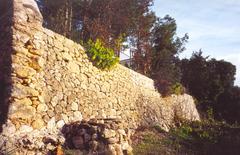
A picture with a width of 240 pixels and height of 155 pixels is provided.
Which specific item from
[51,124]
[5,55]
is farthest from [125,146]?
[5,55]

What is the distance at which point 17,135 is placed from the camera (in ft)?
27.2

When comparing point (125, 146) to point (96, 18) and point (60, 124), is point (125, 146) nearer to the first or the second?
point (60, 124)

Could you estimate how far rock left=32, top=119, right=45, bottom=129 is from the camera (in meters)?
8.90

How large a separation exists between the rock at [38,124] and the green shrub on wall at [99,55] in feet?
10.8

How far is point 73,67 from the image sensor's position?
1088cm

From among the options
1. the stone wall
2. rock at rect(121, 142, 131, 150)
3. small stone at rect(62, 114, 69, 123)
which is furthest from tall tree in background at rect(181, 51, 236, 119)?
small stone at rect(62, 114, 69, 123)

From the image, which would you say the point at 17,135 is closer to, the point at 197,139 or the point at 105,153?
the point at 105,153

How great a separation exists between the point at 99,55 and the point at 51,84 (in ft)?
8.42

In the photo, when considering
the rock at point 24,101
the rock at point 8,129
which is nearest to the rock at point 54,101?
the rock at point 24,101

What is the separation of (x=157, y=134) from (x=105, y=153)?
15.8 feet

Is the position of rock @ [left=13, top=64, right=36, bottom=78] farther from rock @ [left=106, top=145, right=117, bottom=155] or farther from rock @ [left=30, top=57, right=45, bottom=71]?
rock @ [left=106, top=145, right=117, bottom=155]

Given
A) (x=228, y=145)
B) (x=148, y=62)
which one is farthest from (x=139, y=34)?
(x=228, y=145)

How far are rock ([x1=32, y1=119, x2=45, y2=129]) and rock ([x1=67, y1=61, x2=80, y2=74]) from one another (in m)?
2.07

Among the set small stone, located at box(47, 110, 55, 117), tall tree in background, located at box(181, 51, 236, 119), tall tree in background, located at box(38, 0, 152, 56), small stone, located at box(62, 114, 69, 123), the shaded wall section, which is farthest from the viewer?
tall tree in background, located at box(181, 51, 236, 119)
